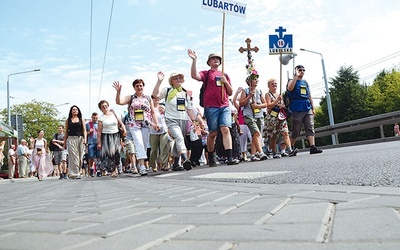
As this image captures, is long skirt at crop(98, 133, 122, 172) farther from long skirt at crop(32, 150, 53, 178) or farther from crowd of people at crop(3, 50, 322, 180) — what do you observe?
long skirt at crop(32, 150, 53, 178)

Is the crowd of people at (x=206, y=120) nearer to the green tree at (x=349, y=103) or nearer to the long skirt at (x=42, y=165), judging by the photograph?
the long skirt at (x=42, y=165)

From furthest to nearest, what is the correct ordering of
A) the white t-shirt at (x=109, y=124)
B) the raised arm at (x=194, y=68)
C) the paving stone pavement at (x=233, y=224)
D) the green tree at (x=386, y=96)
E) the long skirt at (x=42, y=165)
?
the green tree at (x=386, y=96) → the long skirt at (x=42, y=165) → the white t-shirt at (x=109, y=124) → the raised arm at (x=194, y=68) → the paving stone pavement at (x=233, y=224)

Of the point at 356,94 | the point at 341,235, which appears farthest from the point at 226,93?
the point at 356,94

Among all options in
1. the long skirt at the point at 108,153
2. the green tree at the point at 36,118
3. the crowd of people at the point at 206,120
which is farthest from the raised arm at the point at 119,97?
the green tree at the point at 36,118

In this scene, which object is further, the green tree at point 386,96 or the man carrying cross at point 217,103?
the green tree at point 386,96

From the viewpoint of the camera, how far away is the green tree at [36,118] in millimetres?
66438

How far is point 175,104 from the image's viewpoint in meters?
8.09

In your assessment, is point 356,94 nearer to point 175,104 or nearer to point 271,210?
point 175,104

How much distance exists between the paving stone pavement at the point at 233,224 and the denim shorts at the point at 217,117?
16.0ft

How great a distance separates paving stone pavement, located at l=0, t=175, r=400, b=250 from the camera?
137 cm

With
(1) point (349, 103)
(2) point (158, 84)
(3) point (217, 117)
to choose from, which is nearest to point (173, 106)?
(2) point (158, 84)

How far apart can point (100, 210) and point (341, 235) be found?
5.38 ft

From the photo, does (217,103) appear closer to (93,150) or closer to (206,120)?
(206,120)

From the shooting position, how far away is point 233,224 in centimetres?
172
